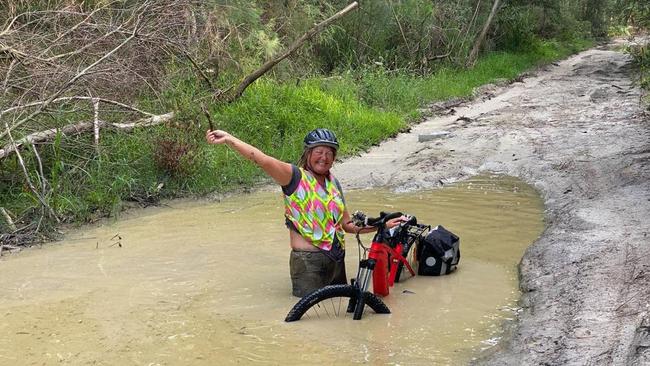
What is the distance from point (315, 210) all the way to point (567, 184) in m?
4.42

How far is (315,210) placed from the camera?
5.48 metres

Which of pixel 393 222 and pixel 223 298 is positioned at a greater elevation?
pixel 393 222

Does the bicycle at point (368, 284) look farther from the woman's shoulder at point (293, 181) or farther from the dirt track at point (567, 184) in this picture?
the dirt track at point (567, 184)

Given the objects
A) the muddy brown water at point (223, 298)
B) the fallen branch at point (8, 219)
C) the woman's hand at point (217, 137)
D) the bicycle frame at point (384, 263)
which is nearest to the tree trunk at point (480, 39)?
the muddy brown water at point (223, 298)

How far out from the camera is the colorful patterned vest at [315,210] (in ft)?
17.9

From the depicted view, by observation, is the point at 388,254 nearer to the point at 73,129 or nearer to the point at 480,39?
the point at 73,129

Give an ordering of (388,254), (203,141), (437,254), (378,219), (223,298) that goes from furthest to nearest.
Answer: (203,141), (437,254), (223,298), (388,254), (378,219)

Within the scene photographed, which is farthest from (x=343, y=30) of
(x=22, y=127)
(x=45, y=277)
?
(x=45, y=277)

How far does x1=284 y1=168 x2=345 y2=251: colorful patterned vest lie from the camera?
5.45m

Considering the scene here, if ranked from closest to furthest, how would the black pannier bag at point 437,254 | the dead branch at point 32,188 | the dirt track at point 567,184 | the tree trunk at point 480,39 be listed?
1. the dirt track at point 567,184
2. the black pannier bag at point 437,254
3. the dead branch at point 32,188
4. the tree trunk at point 480,39

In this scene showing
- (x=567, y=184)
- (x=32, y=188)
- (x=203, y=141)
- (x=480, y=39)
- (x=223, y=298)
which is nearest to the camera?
(x=223, y=298)

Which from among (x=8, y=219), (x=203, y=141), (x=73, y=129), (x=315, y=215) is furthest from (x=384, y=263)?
(x=203, y=141)

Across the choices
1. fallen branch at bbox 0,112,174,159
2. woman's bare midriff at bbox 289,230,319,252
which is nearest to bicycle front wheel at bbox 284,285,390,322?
woman's bare midriff at bbox 289,230,319,252

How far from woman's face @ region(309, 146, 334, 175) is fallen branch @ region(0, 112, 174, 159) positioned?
390 centimetres
